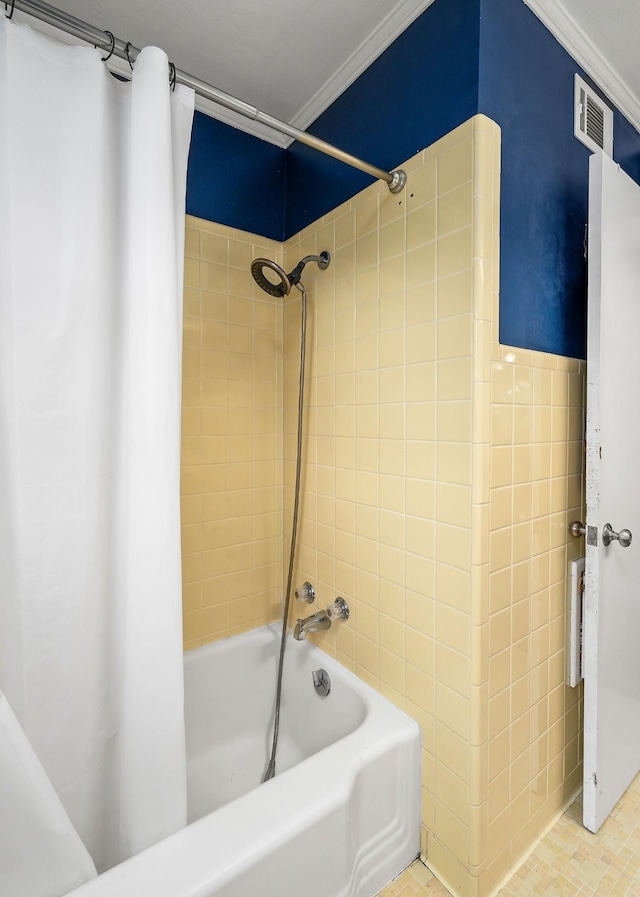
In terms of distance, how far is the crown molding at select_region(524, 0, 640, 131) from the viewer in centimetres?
115

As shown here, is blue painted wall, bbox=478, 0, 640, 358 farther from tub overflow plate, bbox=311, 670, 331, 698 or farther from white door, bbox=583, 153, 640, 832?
tub overflow plate, bbox=311, 670, 331, 698

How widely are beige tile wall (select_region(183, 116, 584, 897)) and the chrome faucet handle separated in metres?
0.06

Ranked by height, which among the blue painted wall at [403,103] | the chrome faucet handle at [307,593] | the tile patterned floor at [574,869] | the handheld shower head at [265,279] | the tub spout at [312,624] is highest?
the blue painted wall at [403,103]

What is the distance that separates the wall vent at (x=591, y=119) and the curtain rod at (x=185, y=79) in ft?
2.04

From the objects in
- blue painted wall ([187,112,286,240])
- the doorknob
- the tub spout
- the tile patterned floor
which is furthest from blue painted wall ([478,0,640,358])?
the tile patterned floor

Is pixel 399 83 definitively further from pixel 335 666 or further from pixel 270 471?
pixel 335 666

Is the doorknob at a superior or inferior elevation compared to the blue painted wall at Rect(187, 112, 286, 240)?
inferior

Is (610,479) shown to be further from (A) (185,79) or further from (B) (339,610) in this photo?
(A) (185,79)

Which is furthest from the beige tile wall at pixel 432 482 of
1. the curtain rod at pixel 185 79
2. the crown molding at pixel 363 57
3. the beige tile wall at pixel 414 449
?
the crown molding at pixel 363 57

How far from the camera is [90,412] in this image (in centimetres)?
96

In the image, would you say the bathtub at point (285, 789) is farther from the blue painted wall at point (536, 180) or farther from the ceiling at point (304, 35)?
the ceiling at point (304, 35)

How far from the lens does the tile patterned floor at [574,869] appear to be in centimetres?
110

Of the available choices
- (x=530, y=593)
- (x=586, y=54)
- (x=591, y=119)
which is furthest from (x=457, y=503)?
(x=586, y=54)

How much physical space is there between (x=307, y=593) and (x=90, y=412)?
988mm
